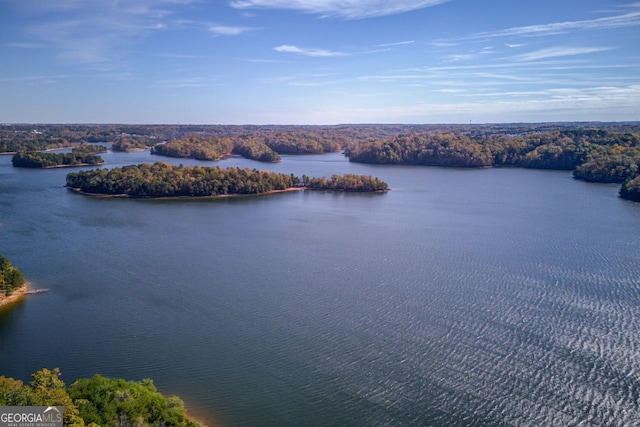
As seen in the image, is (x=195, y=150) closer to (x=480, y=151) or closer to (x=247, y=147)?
(x=247, y=147)

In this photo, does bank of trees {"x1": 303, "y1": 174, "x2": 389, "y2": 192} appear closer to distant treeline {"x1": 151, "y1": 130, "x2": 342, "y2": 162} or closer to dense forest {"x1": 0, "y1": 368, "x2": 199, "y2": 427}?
distant treeline {"x1": 151, "y1": 130, "x2": 342, "y2": 162}

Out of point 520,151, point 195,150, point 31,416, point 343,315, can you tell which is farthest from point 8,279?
point 520,151

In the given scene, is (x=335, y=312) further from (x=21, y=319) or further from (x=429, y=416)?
(x=21, y=319)

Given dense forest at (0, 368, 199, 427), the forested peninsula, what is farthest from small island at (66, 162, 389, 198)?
dense forest at (0, 368, 199, 427)

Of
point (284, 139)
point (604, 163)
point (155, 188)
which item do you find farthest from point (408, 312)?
point (284, 139)

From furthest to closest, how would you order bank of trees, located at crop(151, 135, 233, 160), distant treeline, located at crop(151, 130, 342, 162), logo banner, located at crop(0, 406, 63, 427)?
distant treeline, located at crop(151, 130, 342, 162)
bank of trees, located at crop(151, 135, 233, 160)
logo banner, located at crop(0, 406, 63, 427)

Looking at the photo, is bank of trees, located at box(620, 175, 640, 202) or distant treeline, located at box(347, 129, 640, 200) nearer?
bank of trees, located at box(620, 175, 640, 202)

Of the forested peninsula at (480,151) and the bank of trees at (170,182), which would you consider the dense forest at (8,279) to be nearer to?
the bank of trees at (170,182)
